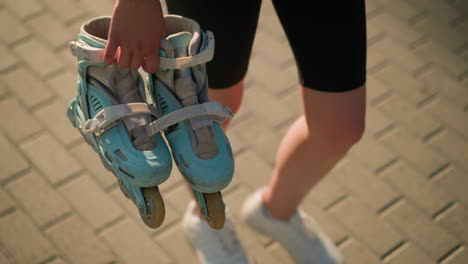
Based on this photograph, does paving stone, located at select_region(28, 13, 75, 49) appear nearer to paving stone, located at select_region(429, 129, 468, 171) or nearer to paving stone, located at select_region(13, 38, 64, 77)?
paving stone, located at select_region(13, 38, 64, 77)

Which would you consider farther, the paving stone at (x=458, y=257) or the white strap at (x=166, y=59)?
the paving stone at (x=458, y=257)

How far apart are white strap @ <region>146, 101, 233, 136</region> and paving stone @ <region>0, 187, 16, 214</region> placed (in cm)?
140

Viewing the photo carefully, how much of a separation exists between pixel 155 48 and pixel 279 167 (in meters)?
0.91

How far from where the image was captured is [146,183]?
1597 millimetres

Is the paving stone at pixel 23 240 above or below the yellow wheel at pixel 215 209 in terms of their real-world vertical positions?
below

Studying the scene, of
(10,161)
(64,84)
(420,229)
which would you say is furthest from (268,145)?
(10,161)

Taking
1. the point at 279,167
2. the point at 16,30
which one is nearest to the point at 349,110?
the point at 279,167

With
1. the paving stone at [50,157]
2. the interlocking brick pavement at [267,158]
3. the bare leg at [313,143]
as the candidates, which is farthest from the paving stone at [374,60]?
the paving stone at [50,157]

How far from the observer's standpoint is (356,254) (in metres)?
2.70

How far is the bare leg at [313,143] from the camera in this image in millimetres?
1940

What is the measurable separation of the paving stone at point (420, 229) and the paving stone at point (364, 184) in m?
0.06

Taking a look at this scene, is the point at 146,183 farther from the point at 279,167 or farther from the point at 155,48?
the point at 279,167

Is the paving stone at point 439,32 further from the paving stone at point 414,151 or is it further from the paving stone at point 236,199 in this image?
the paving stone at point 236,199

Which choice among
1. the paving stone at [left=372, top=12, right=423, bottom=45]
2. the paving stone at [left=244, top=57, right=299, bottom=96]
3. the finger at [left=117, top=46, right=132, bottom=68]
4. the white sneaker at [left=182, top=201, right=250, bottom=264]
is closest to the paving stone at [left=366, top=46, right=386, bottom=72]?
the paving stone at [left=372, top=12, right=423, bottom=45]
